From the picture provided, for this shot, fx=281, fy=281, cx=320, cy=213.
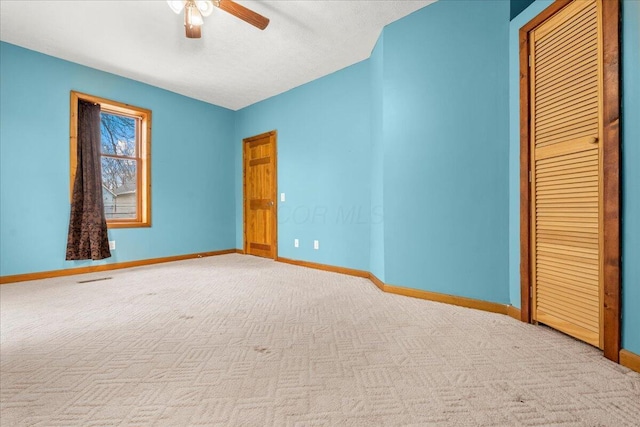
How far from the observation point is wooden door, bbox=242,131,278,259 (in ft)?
15.4

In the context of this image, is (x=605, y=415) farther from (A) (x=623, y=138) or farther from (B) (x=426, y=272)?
(B) (x=426, y=272)

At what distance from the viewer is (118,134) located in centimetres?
422

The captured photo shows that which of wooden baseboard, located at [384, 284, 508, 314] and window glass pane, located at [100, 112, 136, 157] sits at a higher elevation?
window glass pane, located at [100, 112, 136, 157]

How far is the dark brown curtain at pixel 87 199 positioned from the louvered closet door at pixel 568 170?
4.75 metres

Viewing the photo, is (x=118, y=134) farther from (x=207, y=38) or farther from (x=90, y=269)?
(x=207, y=38)

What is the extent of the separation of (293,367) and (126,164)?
426cm

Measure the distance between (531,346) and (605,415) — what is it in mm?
603

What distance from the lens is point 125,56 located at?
344 centimetres

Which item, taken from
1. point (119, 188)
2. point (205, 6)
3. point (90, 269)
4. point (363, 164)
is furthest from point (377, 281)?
point (119, 188)

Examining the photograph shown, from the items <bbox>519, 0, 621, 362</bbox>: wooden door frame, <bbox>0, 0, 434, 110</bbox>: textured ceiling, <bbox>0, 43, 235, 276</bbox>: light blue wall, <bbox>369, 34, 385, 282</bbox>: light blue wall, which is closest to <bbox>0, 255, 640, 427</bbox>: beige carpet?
<bbox>519, 0, 621, 362</bbox>: wooden door frame

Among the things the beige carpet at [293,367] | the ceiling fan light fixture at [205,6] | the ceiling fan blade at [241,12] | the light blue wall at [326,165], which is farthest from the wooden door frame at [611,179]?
the ceiling fan light fixture at [205,6]

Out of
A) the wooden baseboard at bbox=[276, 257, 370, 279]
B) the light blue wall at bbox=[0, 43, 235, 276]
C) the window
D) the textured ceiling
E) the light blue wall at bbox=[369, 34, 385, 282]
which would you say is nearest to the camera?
the textured ceiling

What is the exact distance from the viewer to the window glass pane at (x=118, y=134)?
4074 millimetres

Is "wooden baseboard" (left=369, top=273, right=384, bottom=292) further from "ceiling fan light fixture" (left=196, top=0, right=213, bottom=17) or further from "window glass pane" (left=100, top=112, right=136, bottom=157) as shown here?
"window glass pane" (left=100, top=112, right=136, bottom=157)
